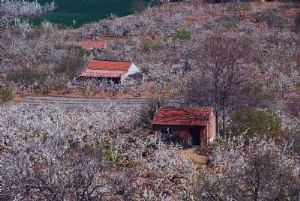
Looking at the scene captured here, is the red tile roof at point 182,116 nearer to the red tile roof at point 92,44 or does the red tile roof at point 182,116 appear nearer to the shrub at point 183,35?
the red tile roof at point 92,44

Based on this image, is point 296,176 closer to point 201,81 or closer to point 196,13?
point 201,81

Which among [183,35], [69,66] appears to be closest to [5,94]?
[69,66]

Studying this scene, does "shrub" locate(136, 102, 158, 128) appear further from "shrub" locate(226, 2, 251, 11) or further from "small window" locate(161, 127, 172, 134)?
"shrub" locate(226, 2, 251, 11)

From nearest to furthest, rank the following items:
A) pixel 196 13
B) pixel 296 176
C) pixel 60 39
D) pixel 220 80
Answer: pixel 296 176 → pixel 220 80 → pixel 60 39 → pixel 196 13

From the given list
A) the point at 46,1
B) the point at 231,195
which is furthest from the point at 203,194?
the point at 46,1

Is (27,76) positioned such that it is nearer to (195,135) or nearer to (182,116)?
(182,116)

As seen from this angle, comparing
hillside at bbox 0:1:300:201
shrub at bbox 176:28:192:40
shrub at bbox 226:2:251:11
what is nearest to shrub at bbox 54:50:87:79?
hillside at bbox 0:1:300:201

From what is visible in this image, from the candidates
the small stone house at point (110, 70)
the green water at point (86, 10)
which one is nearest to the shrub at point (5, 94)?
the small stone house at point (110, 70)
